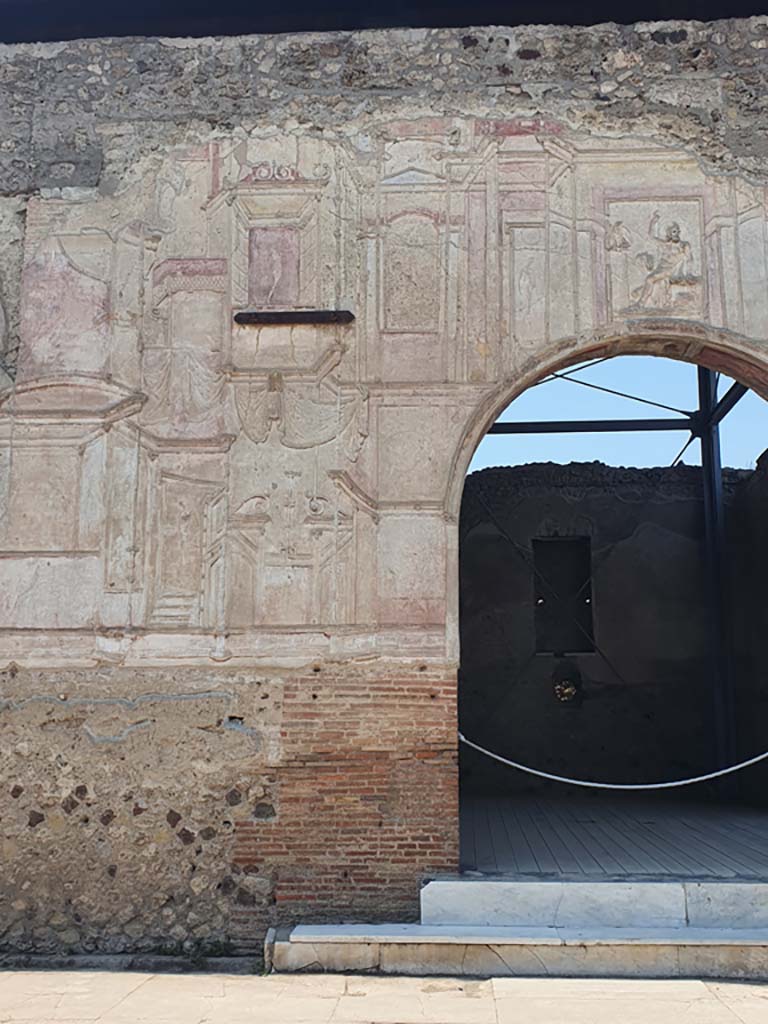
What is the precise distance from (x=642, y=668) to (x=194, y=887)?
6.51 meters

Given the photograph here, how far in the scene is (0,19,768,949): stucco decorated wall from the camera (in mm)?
5273

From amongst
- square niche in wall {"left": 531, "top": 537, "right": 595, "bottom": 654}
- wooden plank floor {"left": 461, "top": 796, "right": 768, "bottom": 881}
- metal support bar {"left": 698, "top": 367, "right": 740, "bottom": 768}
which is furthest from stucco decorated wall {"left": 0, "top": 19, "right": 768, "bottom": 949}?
square niche in wall {"left": 531, "top": 537, "right": 595, "bottom": 654}

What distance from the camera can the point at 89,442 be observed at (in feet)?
18.6

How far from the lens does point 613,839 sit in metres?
6.61

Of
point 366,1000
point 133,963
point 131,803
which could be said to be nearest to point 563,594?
point 131,803

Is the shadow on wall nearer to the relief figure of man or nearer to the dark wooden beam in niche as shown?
the relief figure of man

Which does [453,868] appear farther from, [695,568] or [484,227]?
[695,568]

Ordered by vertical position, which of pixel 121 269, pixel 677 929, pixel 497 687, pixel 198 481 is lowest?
pixel 677 929

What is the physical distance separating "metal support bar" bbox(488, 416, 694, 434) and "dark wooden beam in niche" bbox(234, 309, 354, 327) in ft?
15.9

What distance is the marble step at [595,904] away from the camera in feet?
16.4

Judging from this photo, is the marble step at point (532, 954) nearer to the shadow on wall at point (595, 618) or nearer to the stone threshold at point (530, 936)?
the stone threshold at point (530, 936)

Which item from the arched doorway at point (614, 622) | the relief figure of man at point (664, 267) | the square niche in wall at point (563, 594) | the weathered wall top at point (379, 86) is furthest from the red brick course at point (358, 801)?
the square niche in wall at point (563, 594)

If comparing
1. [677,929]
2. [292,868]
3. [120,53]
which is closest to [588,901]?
[677,929]

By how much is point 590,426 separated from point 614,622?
84.3 inches
